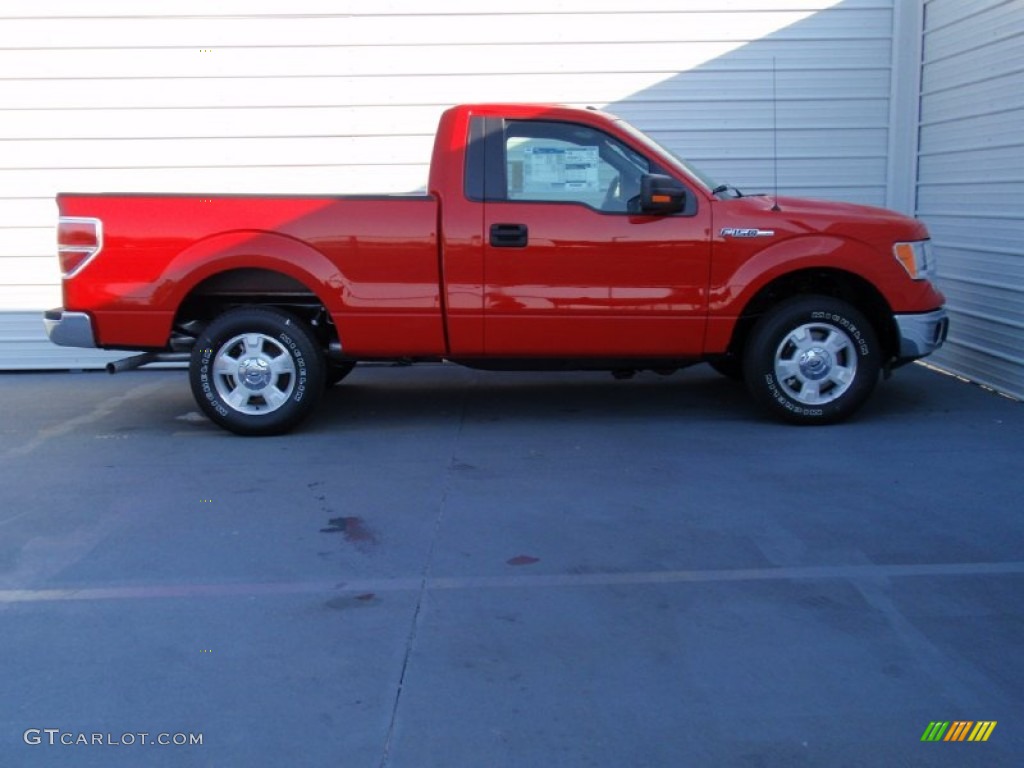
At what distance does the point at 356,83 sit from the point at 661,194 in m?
3.86

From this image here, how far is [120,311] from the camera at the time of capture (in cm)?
751

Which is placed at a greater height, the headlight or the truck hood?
the truck hood

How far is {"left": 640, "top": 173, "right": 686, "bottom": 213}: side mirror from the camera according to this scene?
23.8 feet

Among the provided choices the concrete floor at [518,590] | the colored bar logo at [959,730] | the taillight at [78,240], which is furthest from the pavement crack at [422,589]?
the taillight at [78,240]

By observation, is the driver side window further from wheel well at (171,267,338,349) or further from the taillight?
the taillight

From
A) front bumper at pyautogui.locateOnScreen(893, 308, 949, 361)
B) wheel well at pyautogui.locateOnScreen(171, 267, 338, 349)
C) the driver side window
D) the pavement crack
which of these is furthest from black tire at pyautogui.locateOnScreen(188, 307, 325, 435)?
front bumper at pyautogui.locateOnScreen(893, 308, 949, 361)

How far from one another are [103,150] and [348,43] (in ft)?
7.54

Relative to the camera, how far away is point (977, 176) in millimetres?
9133

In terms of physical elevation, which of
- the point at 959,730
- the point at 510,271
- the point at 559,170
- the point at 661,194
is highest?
the point at 559,170

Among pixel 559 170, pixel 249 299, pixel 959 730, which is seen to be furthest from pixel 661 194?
pixel 959 730

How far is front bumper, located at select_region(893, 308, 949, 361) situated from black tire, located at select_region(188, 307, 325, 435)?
3.78 metres

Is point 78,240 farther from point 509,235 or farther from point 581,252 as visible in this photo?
point 581,252

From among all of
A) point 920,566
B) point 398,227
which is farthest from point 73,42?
point 920,566

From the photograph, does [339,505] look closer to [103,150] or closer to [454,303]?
[454,303]
